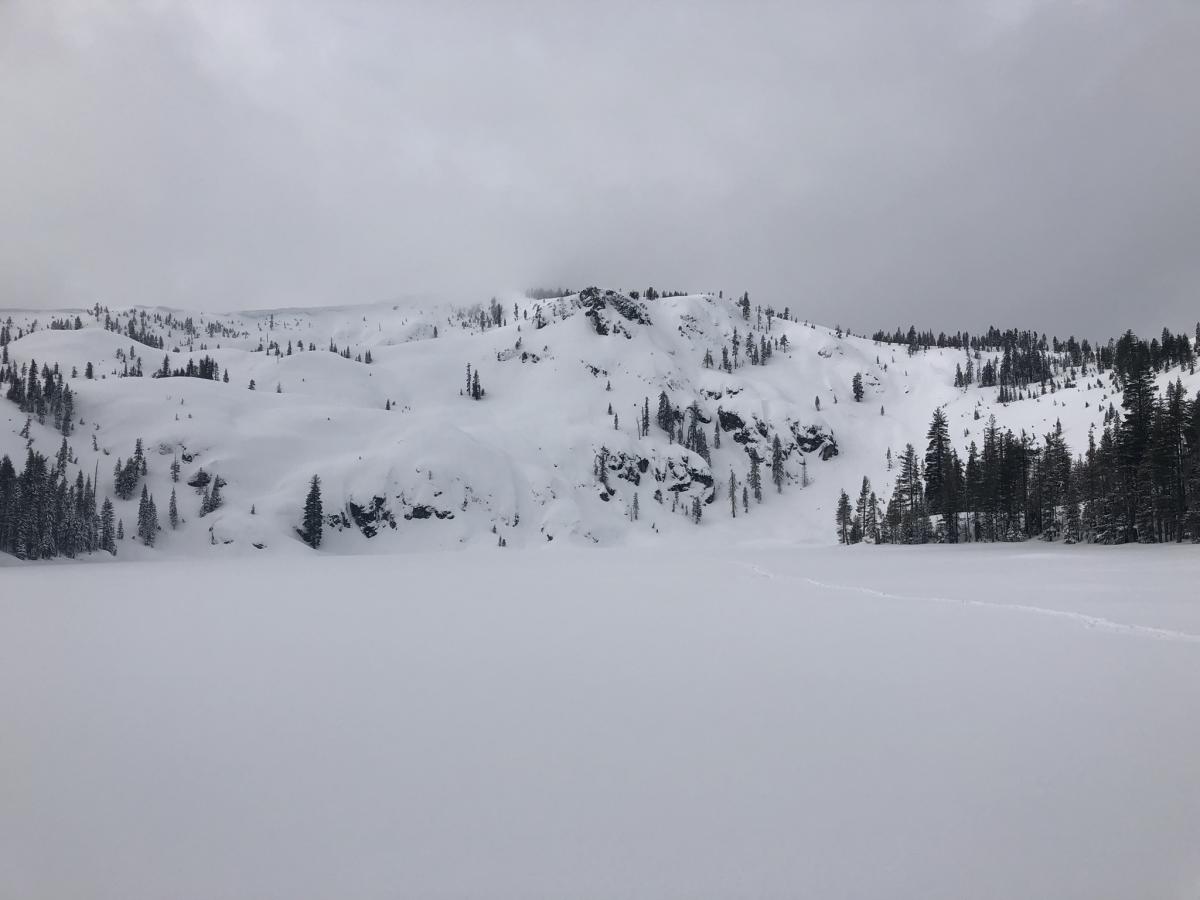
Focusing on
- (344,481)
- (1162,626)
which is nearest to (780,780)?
(1162,626)

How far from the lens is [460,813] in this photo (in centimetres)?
800

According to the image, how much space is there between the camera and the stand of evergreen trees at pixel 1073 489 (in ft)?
226

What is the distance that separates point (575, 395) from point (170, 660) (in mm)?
166234

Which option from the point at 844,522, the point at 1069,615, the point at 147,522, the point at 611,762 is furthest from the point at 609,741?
the point at 844,522

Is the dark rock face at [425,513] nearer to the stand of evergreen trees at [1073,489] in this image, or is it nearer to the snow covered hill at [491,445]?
the snow covered hill at [491,445]

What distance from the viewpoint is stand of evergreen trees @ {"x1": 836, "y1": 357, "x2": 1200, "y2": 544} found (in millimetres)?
68938

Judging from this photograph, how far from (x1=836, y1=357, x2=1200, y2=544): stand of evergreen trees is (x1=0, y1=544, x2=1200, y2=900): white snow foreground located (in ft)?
214

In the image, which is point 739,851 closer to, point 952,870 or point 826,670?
point 952,870

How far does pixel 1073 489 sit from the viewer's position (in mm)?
76188

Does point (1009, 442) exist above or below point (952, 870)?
above

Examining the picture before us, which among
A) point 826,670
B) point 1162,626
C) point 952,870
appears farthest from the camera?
point 1162,626

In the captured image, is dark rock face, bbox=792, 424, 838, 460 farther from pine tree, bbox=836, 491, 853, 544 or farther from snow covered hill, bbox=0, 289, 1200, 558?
pine tree, bbox=836, 491, 853, 544

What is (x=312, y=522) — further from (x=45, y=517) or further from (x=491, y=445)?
(x=491, y=445)

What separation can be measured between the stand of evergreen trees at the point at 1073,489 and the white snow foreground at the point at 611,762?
65.3 m
